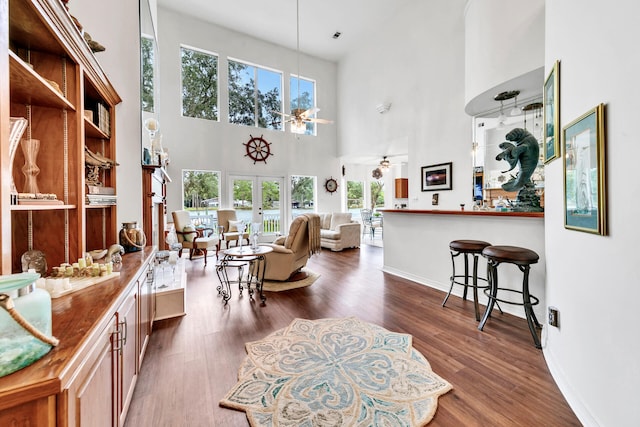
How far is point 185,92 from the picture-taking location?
21.4 feet

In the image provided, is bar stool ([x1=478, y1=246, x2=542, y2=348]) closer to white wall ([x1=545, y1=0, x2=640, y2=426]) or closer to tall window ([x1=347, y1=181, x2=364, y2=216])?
white wall ([x1=545, y1=0, x2=640, y2=426])

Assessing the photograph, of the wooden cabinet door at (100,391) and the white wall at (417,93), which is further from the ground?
the white wall at (417,93)

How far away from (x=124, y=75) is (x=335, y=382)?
2990 millimetres

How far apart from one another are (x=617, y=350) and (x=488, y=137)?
13.5ft

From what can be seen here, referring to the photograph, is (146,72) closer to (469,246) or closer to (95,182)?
(95,182)

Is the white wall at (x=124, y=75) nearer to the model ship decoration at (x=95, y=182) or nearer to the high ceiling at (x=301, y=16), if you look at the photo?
the model ship decoration at (x=95, y=182)

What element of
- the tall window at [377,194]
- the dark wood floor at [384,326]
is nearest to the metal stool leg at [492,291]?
the dark wood floor at [384,326]

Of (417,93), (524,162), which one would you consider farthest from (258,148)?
(524,162)

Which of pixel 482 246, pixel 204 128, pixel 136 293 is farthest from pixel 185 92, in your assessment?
pixel 482 246

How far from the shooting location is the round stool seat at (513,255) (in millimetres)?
2227

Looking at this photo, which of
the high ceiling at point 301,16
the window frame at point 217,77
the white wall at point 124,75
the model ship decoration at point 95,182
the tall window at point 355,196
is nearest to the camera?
the model ship decoration at point 95,182

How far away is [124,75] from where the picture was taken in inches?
92.7

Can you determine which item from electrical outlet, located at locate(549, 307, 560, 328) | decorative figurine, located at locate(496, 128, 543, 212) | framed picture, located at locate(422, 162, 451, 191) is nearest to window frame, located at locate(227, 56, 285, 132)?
framed picture, located at locate(422, 162, 451, 191)

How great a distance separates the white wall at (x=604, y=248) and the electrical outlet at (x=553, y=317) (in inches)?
2.2
